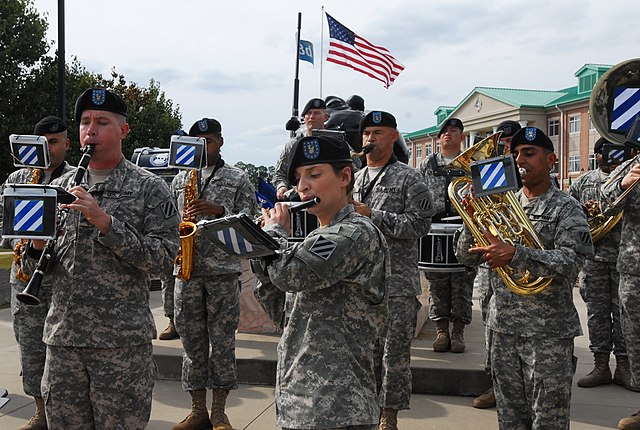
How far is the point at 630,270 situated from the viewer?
5.50m

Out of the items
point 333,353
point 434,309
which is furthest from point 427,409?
point 333,353

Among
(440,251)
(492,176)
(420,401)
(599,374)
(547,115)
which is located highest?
(547,115)

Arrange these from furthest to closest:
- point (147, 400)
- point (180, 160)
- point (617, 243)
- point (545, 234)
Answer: point (617, 243) < point (180, 160) < point (545, 234) < point (147, 400)

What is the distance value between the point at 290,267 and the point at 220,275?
2660 mm

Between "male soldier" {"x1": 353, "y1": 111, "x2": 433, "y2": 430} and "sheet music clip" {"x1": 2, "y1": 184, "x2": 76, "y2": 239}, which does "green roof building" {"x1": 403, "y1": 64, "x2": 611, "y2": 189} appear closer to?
"male soldier" {"x1": 353, "y1": 111, "x2": 433, "y2": 430}

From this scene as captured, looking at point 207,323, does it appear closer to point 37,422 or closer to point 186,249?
point 186,249

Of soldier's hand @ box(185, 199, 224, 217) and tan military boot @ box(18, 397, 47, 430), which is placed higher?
soldier's hand @ box(185, 199, 224, 217)

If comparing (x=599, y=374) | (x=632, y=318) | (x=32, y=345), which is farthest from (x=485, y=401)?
(x=32, y=345)

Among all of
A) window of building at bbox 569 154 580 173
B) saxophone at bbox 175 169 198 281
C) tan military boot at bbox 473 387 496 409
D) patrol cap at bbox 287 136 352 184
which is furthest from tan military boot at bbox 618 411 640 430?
window of building at bbox 569 154 580 173

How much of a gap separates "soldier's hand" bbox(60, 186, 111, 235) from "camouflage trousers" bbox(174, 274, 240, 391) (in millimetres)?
2186

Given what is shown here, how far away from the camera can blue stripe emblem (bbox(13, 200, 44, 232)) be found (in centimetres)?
299

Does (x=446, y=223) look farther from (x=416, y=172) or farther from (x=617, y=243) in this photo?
A: (x=416, y=172)

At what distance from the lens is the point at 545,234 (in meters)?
4.06

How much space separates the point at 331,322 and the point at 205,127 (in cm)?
311
